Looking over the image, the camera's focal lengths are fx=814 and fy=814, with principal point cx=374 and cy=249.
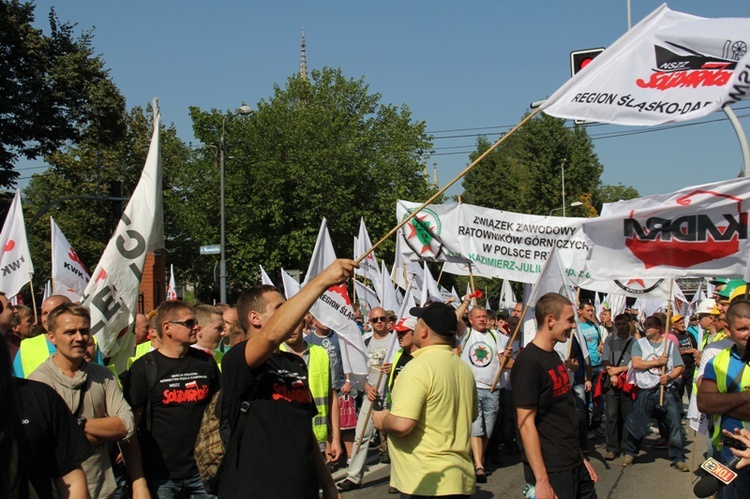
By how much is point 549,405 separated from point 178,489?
2396 millimetres

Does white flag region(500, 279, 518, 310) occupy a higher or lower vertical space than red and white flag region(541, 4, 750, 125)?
lower

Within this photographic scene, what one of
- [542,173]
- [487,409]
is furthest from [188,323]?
[542,173]

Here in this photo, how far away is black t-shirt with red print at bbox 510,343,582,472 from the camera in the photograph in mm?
4953

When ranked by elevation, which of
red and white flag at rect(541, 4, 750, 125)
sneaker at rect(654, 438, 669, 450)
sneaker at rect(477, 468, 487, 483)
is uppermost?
red and white flag at rect(541, 4, 750, 125)

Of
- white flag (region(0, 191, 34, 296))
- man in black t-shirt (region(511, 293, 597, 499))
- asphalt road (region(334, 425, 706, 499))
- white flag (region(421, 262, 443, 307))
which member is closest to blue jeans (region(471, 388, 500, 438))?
asphalt road (region(334, 425, 706, 499))

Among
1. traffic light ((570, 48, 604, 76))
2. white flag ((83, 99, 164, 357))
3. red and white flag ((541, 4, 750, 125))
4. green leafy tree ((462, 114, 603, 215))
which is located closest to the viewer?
red and white flag ((541, 4, 750, 125))

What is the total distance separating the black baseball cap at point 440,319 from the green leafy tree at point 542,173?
52133 millimetres

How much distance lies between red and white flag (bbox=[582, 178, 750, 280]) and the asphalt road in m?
2.62

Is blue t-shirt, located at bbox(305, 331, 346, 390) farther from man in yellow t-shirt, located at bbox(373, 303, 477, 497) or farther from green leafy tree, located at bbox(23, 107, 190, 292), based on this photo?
green leafy tree, located at bbox(23, 107, 190, 292)

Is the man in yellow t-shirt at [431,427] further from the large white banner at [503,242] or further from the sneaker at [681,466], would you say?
the sneaker at [681,466]

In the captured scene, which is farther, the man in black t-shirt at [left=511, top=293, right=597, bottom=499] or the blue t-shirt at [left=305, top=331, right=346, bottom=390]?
the blue t-shirt at [left=305, top=331, right=346, bottom=390]

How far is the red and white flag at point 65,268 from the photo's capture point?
974cm

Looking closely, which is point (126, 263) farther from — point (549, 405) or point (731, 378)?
point (731, 378)

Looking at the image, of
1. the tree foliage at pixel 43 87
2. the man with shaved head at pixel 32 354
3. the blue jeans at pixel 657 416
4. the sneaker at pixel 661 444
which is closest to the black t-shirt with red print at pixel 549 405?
the man with shaved head at pixel 32 354
